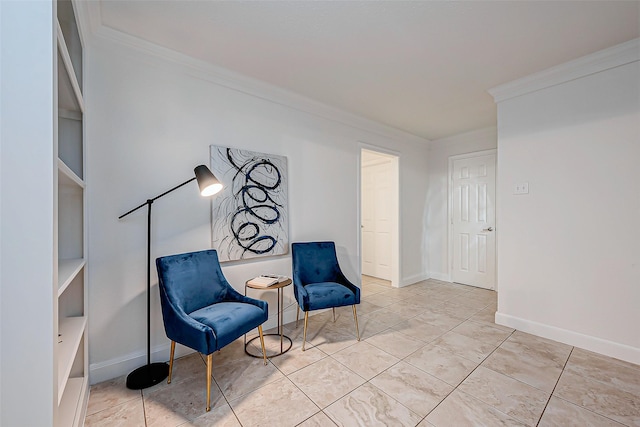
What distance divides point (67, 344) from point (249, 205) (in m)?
1.52

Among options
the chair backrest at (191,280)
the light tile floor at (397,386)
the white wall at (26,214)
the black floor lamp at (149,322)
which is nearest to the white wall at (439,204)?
the light tile floor at (397,386)

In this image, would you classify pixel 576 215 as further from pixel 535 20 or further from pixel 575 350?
pixel 535 20

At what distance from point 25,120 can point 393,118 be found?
351cm

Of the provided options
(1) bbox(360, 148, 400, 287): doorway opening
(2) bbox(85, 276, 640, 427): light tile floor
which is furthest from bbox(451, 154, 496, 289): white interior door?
(2) bbox(85, 276, 640, 427): light tile floor

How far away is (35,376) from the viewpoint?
86 cm

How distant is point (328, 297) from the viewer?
239 centimetres

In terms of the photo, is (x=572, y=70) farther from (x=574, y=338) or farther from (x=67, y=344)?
(x=67, y=344)

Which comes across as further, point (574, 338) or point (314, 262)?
point (314, 262)

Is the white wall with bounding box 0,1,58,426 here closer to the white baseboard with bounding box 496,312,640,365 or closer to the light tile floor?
the light tile floor

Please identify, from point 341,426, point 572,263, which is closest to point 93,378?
point 341,426

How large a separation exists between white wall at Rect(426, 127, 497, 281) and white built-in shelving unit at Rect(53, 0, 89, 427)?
177 inches

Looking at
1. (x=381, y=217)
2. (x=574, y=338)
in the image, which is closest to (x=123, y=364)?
(x=574, y=338)

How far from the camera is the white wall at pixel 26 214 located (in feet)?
2.73

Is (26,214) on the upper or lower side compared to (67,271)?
upper
